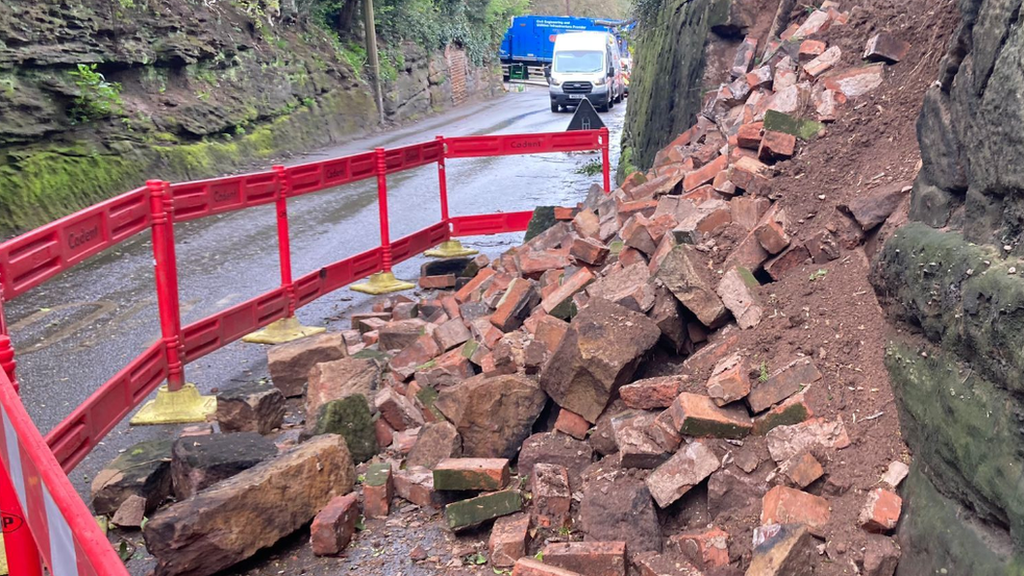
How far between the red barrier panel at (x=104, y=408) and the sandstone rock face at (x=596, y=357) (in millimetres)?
2299

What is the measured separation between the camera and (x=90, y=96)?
41.4 ft

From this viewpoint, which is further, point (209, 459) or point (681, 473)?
point (209, 459)

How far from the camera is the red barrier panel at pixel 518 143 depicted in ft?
32.3

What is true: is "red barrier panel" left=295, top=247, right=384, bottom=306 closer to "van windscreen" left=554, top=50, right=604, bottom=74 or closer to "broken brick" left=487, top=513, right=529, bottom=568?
"broken brick" left=487, top=513, right=529, bottom=568

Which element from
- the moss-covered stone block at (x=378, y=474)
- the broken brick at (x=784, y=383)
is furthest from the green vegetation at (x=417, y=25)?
the broken brick at (x=784, y=383)

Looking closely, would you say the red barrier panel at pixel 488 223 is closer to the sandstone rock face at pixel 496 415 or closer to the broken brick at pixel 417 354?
the broken brick at pixel 417 354

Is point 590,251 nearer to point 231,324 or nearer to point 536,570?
point 231,324

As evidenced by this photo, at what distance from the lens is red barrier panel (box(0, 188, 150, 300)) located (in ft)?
13.4

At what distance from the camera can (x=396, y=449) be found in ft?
15.7

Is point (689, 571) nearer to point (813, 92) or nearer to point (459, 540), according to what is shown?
point (459, 540)

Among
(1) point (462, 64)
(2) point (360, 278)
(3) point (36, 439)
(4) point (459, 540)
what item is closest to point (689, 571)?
(4) point (459, 540)

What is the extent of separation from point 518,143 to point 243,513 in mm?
7249

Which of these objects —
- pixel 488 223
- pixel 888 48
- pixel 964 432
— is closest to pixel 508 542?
pixel 964 432

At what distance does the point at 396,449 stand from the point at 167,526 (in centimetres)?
138
